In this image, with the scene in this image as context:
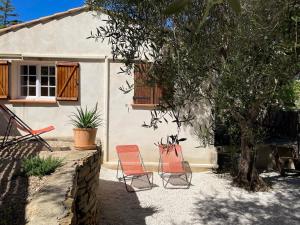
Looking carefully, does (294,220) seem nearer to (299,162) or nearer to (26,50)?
(299,162)

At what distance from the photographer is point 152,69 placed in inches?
189

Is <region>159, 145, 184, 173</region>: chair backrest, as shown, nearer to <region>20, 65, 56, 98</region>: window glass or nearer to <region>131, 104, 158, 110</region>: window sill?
<region>131, 104, 158, 110</region>: window sill

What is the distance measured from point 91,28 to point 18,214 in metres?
7.14

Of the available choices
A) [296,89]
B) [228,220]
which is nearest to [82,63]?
[228,220]

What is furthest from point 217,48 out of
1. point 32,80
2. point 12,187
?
point 32,80

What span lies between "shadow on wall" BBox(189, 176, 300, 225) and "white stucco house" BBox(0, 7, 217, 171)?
224cm

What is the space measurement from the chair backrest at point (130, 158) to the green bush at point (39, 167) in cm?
359

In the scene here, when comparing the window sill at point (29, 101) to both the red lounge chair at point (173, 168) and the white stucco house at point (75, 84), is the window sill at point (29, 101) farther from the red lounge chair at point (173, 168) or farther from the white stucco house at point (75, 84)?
the red lounge chair at point (173, 168)

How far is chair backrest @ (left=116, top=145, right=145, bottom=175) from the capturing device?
935 centimetres

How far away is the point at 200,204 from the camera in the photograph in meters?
8.08

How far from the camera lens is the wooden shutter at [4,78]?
10.2 metres

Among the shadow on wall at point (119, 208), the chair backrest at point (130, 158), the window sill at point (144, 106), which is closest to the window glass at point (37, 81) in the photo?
the window sill at point (144, 106)

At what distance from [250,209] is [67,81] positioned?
5650 millimetres

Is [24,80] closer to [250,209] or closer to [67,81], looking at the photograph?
[67,81]
